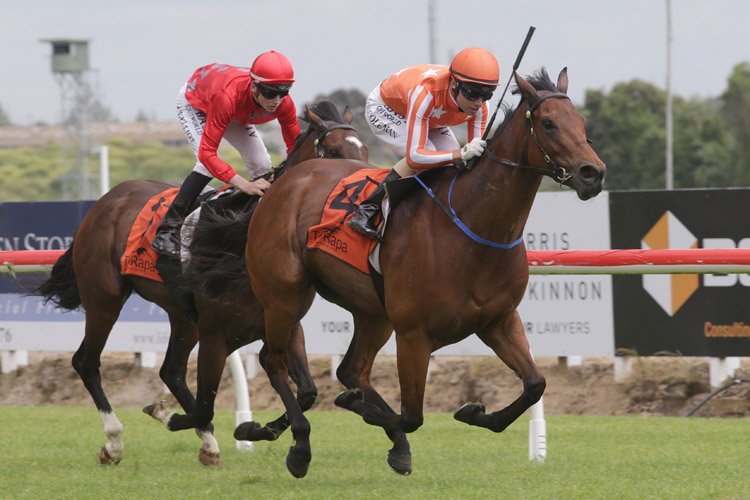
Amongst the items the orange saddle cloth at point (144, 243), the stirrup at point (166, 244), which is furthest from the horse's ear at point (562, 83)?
the orange saddle cloth at point (144, 243)

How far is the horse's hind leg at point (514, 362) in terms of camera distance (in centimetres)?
460

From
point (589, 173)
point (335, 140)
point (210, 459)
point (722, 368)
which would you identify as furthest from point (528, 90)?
point (722, 368)

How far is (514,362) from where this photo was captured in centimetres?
466

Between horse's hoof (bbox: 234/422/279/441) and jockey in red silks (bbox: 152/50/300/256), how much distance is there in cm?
113

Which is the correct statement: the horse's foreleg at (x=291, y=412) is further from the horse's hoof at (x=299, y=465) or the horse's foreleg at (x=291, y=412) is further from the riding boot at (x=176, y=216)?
the riding boot at (x=176, y=216)

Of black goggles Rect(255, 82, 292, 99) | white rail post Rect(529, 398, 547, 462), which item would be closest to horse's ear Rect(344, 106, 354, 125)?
black goggles Rect(255, 82, 292, 99)

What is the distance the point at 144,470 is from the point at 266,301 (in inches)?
48.3

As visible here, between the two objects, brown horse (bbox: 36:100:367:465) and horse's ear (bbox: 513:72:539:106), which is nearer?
horse's ear (bbox: 513:72:539:106)

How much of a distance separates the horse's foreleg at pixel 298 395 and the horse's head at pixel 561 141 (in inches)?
77.3

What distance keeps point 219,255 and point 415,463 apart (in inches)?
62.6

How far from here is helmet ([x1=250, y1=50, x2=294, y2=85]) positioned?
5.52 m

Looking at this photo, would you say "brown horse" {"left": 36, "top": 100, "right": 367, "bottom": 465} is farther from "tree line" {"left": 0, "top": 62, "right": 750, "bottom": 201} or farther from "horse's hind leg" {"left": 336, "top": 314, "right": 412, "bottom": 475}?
"tree line" {"left": 0, "top": 62, "right": 750, "bottom": 201}

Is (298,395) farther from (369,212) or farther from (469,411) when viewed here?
(369,212)

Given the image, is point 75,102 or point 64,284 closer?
point 64,284
